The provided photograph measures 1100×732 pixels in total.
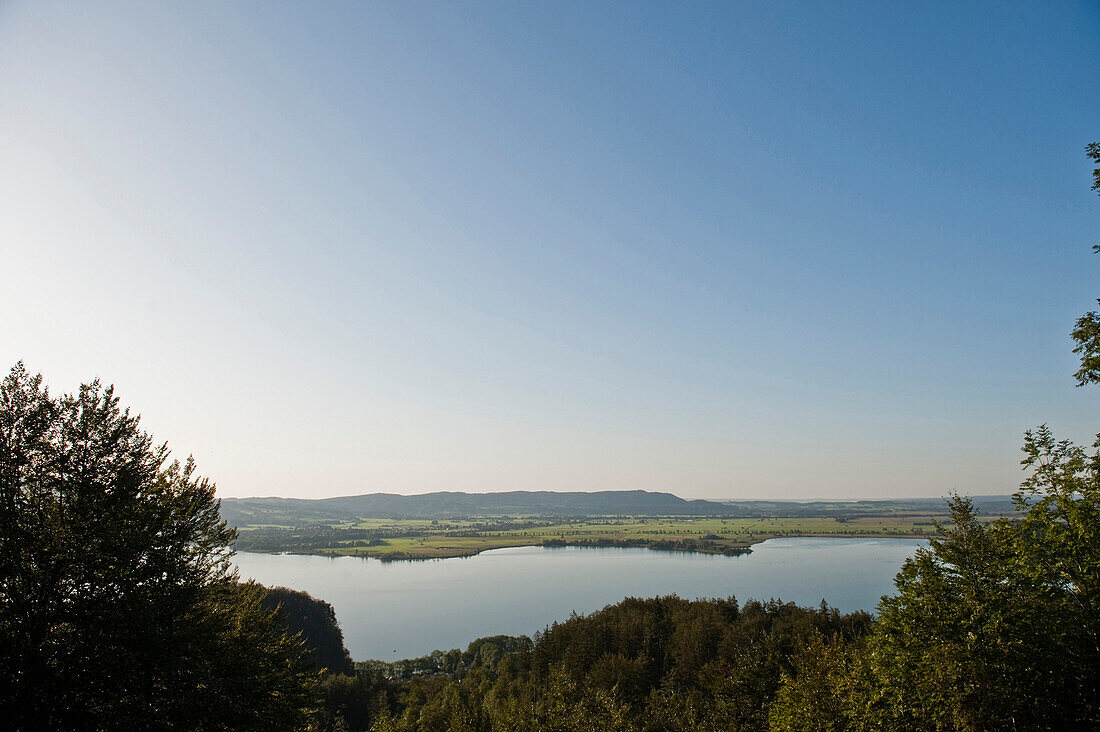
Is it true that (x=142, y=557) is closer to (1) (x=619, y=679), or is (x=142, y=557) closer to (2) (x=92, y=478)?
(2) (x=92, y=478)

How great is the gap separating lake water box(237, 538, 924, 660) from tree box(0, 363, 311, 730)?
66285 millimetres

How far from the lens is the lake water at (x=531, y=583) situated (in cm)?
8594

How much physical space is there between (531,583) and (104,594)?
117 m

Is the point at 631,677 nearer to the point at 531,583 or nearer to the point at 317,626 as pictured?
the point at 317,626

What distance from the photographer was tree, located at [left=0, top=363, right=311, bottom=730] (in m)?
12.1

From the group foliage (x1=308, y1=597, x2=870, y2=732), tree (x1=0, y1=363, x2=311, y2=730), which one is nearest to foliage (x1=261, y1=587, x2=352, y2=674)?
foliage (x1=308, y1=597, x2=870, y2=732)

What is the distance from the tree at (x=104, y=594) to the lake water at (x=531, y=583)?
217 feet

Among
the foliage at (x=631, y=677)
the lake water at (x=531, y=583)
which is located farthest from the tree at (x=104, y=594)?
the lake water at (x=531, y=583)

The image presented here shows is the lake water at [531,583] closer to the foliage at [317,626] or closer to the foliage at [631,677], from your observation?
the foliage at [317,626]

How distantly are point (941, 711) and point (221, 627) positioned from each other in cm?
1807

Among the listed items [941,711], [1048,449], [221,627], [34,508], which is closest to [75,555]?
[34,508]

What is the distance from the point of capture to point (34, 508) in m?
13.3

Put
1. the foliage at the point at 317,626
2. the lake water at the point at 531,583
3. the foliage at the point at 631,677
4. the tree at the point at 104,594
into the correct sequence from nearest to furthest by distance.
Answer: the tree at the point at 104,594 < the foliage at the point at 631,677 < the foliage at the point at 317,626 < the lake water at the point at 531,583

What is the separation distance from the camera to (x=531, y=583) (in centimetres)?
12225
